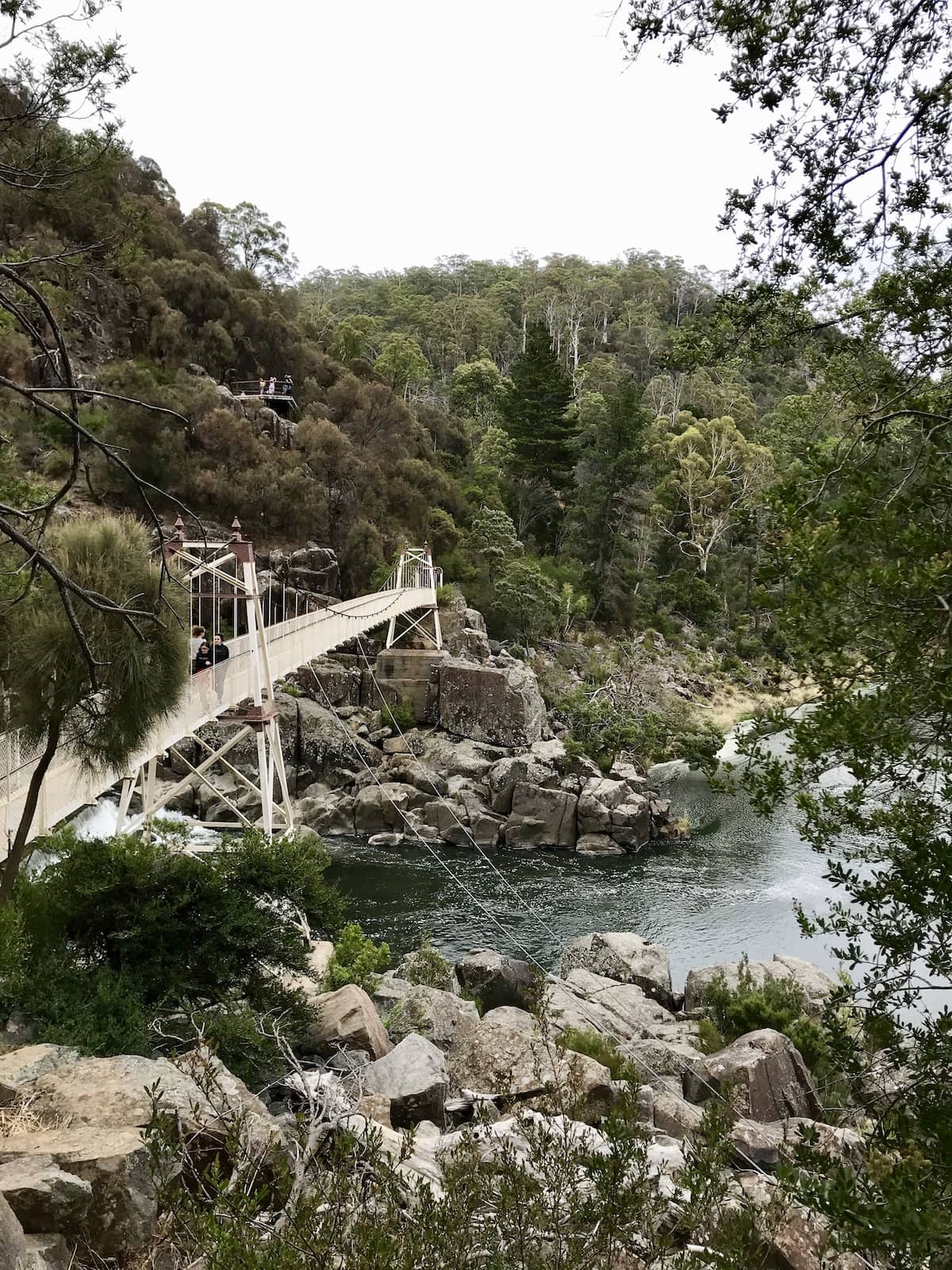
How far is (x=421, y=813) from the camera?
1605 centimetres

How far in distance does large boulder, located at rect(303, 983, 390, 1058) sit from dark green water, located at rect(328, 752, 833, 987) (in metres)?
5.69

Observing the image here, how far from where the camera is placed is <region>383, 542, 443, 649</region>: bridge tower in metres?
21.0

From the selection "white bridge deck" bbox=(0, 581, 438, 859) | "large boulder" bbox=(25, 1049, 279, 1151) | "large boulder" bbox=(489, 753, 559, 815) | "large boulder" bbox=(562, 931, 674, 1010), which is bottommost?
"large boulder" bbox=(562, 931, 674, 1010)

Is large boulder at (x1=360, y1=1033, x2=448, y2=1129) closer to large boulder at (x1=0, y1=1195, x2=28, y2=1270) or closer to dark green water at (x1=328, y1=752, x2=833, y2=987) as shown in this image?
large boulder at (x1=0, y1=1195, x2=28, y2=1270)

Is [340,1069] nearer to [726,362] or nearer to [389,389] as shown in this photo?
[726,362]

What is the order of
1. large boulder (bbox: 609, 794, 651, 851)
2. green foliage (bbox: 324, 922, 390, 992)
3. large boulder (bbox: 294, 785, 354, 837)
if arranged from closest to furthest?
green foliage (bbox: 324, 922, 390, 992), large boulder (bbox: 609, 794, 651, 851), large boulder (bbox: 294, 785, 354, 837)

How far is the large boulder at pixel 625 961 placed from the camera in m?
9.56

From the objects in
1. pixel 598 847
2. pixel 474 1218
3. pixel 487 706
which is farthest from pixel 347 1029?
pixel 487 706

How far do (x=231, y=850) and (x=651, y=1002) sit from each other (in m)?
5.44

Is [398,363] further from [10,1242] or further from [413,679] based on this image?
[10,1242]

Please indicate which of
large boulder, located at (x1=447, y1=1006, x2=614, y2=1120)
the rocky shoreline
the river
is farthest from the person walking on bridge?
the rocky shoreline

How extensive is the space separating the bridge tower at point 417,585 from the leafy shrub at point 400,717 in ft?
5.62

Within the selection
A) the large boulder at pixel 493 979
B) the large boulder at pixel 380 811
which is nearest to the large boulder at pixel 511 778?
the large boulder at pixel 380 811

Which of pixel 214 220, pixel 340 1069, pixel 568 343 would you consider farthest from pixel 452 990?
pixel 568 343
